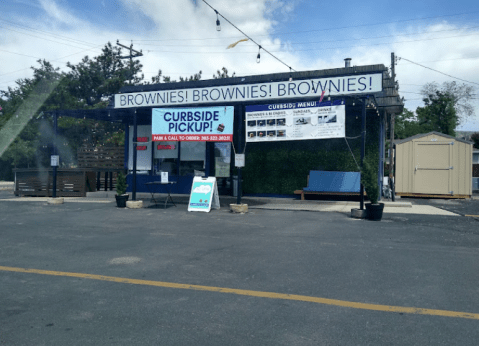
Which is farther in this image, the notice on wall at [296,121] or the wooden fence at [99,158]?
the wooden fence at [99,158]

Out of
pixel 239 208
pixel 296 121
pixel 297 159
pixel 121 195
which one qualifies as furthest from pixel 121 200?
pixel 297 159

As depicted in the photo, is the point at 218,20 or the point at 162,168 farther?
the point at 162,168

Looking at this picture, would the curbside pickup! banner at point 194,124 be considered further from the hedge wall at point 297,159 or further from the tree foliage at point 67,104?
the tree foliage at point 67,104

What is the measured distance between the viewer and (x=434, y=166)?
19.5m

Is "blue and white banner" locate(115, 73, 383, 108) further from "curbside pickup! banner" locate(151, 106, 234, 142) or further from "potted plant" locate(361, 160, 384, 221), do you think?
"potted plant" locate(361, 160, 384, 221)

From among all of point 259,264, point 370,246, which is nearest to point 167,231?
point 259,264

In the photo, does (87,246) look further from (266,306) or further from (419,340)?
(419,340)

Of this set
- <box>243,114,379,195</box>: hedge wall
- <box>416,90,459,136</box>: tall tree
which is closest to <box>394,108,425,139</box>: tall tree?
<box>416,90,459,136</box>: tall tree

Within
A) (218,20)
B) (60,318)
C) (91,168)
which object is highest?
(218,20)

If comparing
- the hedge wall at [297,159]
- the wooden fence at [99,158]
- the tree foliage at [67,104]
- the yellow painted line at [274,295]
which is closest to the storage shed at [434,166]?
the hedge wall at [297,159]

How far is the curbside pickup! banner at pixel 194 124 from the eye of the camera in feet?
46.6

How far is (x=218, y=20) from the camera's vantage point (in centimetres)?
1284

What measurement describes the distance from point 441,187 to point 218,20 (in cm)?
1308

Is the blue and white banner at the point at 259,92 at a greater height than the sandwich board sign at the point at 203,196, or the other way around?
the blue and white banner at the point at 259,92
